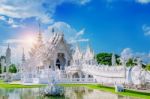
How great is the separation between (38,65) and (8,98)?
3126 centimetres

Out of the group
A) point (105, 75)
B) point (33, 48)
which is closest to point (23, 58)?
point (33, 48)

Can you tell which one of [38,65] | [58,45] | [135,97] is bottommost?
[135,97]

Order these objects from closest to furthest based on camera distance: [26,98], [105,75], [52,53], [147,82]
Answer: [26,98] < [147,82] < [105,75] < [52,53]

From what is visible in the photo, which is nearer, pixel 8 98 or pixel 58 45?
pixel 8 98

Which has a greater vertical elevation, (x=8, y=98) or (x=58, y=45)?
(x=58, y=45)

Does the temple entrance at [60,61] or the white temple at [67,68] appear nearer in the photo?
the white temple at [67,68]

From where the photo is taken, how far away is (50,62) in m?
50.6

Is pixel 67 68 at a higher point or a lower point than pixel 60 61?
lower

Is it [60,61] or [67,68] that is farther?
[60,61]

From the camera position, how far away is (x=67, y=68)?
47.2 meters

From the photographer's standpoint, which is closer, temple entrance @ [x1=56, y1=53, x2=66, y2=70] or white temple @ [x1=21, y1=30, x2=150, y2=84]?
white temple @ [x1=21, y1=30, x2=150, y2=84]

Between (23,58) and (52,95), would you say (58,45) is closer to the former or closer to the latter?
(23,58)

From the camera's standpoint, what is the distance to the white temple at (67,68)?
3378 cm

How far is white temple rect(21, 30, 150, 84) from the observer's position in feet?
111
